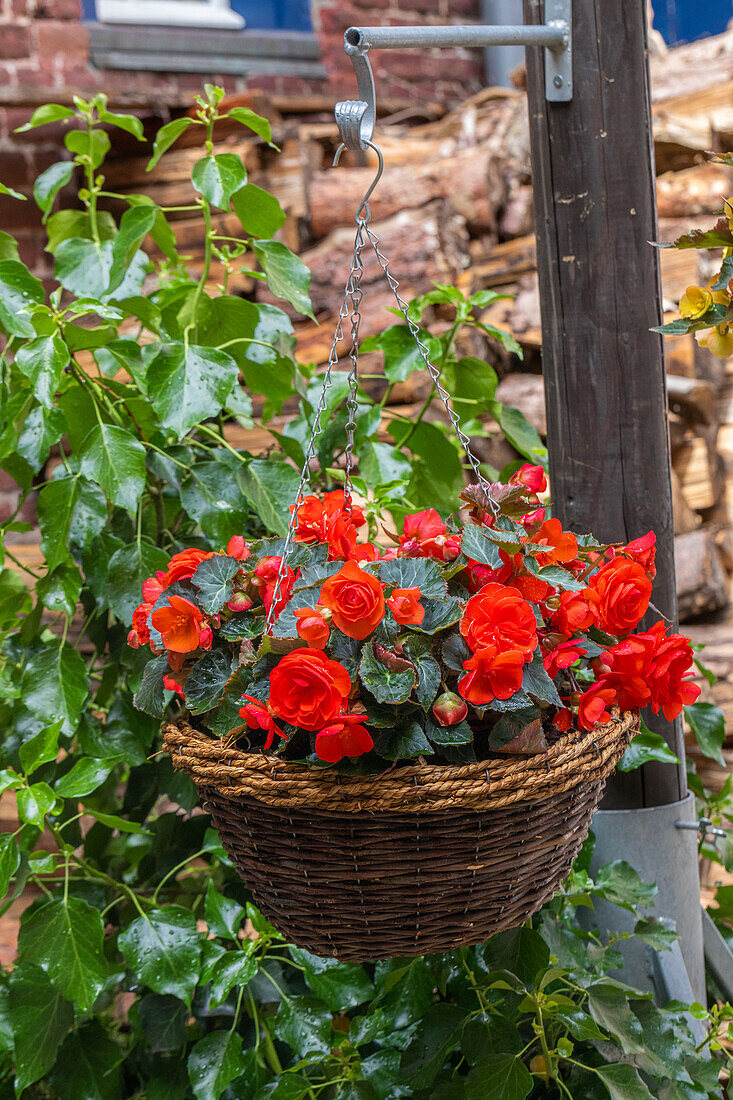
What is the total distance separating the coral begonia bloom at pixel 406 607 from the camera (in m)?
0.75

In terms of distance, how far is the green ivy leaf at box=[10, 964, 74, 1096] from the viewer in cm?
110

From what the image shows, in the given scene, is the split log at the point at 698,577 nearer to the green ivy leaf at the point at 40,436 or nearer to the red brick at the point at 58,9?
the green ivy leaf at the point at 40,436

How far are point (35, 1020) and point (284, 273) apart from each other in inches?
37.5

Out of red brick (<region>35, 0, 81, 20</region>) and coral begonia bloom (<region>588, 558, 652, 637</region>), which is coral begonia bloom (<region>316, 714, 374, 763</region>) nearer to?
coral begonia bloom (<region>588, 558, 652, 637</region>)

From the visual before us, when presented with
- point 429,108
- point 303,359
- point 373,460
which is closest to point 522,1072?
point 373,460

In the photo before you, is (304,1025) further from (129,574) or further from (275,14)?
(275,14)

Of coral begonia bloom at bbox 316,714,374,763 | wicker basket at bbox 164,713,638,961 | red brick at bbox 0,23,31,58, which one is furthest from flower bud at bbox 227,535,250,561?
red brick at bbox 0,23,31,58

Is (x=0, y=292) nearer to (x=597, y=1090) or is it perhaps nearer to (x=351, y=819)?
(x=351, y=819)

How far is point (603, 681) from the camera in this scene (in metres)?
0.82

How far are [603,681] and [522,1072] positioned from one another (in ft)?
1.54

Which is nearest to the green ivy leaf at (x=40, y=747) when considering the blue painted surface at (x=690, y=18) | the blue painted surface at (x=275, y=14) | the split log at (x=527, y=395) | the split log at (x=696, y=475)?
the split log at (x=527, y=395)

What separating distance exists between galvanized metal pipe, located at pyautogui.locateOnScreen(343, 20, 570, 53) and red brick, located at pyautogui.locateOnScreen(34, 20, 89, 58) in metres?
1.69

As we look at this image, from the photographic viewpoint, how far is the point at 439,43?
0.90 metres

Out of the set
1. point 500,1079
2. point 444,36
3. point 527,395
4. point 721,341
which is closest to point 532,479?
point 721,341
